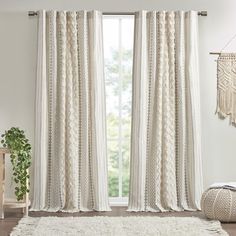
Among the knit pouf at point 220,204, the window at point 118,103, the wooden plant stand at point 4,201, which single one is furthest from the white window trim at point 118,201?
the knit pouf at point 220,204

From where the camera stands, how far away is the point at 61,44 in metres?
6.32

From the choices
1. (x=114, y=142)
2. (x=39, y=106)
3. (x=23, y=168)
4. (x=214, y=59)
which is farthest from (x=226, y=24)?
(x=23, y=168)

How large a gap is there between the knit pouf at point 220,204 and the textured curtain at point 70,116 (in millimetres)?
1172

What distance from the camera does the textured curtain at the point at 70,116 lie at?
Result: 6.24m

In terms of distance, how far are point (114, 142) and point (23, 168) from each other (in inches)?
48.0

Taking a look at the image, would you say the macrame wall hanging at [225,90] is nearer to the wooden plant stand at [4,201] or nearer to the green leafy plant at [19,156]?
the green leafy plant at [19,156]

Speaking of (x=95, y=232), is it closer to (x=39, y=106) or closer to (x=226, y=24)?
(x=39, y=106)

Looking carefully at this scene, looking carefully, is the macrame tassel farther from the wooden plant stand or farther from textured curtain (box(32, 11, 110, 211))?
the wooden plant stand

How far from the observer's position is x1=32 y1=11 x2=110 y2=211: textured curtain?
6.24 metres

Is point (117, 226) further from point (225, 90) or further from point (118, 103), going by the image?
point (225, 90)

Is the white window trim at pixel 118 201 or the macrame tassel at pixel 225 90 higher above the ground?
the macrame tassel at pixel 225 90

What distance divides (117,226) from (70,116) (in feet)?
4.87

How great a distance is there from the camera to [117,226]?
16.9 ft

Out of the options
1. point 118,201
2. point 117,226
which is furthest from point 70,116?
point 117,226
